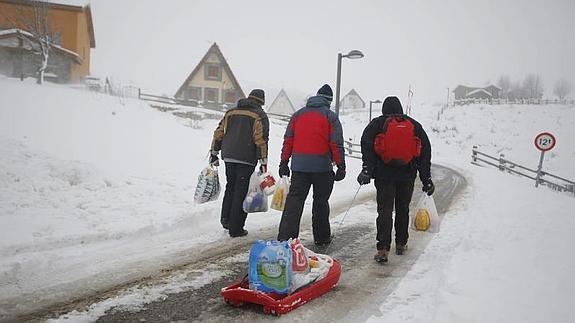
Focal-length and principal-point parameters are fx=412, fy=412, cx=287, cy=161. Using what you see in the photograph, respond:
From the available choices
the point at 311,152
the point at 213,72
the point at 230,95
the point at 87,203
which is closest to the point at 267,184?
the point at 311,152

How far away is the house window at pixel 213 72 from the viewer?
133 ft

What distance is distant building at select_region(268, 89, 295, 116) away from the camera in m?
59.2

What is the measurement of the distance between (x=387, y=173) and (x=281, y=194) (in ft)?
5.34

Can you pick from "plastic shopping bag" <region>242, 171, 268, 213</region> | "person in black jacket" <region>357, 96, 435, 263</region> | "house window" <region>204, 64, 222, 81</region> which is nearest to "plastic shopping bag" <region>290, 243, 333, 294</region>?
"person in black jacket" <region>357, 96, 435, 263</region>

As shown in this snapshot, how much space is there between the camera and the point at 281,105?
5947cm

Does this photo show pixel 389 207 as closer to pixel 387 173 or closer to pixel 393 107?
pixel 387 173

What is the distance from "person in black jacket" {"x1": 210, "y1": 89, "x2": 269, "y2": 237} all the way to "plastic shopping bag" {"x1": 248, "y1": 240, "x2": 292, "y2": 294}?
2390 millimetres

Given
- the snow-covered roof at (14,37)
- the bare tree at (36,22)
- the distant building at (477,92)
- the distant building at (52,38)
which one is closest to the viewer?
the bare tree at (36,22)

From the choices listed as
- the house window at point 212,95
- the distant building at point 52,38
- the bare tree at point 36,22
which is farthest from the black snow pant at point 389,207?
the house window at point 212,95

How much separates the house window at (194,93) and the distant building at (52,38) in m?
10.1

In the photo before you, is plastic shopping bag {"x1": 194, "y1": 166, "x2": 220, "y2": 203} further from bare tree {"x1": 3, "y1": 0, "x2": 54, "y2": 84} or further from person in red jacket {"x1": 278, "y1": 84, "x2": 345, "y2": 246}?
bare tree {"x1": 3, "y1": 0, "x2": 54, "y2": 84}

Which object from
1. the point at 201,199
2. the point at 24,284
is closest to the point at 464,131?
the point at 201,199

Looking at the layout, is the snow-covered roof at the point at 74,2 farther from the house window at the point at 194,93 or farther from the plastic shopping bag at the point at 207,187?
the plastic shopping bag at the point at 207,187

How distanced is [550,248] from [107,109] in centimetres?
1456
